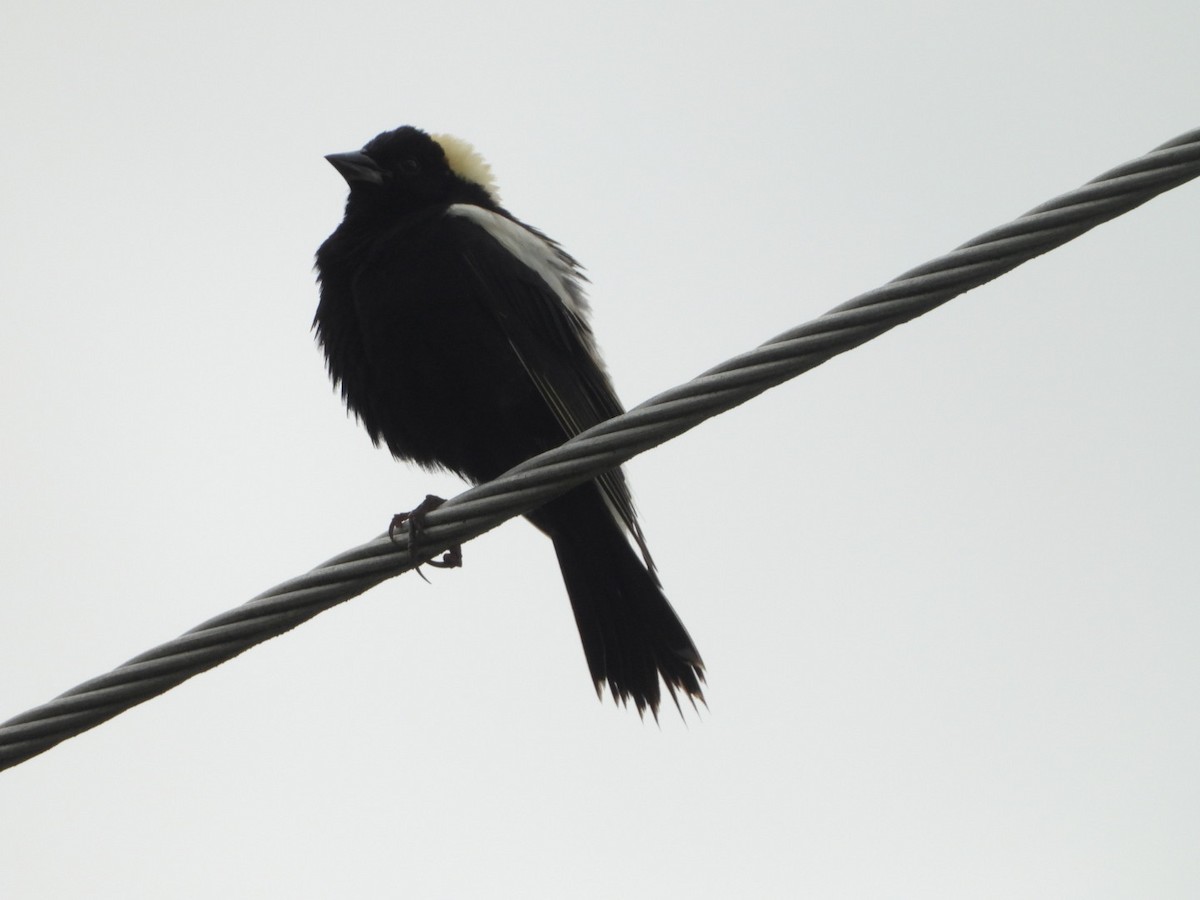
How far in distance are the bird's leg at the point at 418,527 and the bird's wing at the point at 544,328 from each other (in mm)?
512

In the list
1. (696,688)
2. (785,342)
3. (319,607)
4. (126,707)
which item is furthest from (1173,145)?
(696,688)

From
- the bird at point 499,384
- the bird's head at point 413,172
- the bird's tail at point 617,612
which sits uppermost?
the bird's head at point 413,172

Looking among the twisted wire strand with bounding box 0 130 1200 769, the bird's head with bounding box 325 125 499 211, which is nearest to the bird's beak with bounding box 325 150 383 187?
the bird's head with bounding box 325 125 499 211

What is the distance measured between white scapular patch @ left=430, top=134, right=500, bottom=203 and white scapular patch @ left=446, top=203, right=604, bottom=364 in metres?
0.67

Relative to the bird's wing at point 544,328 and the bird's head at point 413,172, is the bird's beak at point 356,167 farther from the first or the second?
the bird's wing at point 544,328

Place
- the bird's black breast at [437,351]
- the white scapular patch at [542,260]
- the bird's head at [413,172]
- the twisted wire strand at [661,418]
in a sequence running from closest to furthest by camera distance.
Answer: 1. the twisted wire strand at [661,418]
2. the bird's black breast at [437,351]
3. the white scapular patch at [542,260]
4. the bird's head at [413,172]

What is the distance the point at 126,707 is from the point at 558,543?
6.81 ft

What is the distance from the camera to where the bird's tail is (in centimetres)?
414

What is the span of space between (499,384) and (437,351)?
217mm

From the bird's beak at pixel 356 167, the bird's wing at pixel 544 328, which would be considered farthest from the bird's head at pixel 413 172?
the bird's wing at pixel 544 328

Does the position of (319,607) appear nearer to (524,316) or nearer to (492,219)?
(524,316)

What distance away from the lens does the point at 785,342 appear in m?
2.37

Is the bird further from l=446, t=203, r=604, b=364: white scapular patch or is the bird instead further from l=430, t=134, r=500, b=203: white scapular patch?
l=430, t=134, r=500, b=203: white scapular patch

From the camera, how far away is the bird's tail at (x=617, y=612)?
4.14m
